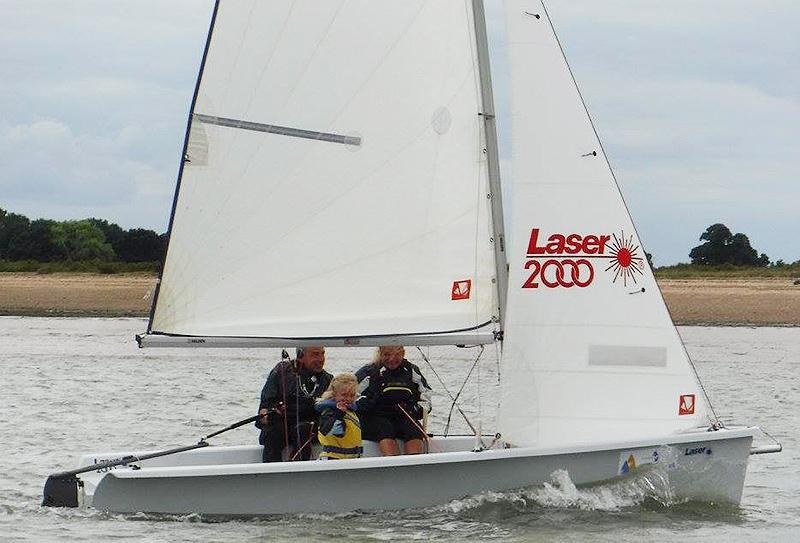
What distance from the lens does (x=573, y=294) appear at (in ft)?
33.3

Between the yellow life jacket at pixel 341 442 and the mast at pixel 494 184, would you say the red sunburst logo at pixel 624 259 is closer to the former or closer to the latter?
the mast at pixel 494 184

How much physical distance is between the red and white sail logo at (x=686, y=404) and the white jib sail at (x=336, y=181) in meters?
1.51

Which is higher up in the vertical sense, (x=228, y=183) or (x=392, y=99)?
(x=392, y=99)

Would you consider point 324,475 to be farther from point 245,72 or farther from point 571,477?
point 245,72

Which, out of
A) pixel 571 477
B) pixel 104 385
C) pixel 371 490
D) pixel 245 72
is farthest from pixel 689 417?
pixel 104 385

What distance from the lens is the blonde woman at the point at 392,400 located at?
10.4 meters

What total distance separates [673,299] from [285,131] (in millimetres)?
30757

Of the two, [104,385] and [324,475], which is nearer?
[324,475]

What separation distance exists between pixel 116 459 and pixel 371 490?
6.30 ft

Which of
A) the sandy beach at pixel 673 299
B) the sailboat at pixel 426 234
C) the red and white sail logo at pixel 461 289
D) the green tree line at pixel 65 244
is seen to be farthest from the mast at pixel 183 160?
the green tree line at pixel 65 244

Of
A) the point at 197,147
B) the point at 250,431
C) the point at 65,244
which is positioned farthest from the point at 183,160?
the point at 65,244

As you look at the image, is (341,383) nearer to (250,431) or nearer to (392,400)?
(392,400)

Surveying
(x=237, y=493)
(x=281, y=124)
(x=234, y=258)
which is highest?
(x=281, y=124)

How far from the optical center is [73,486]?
9.99m
